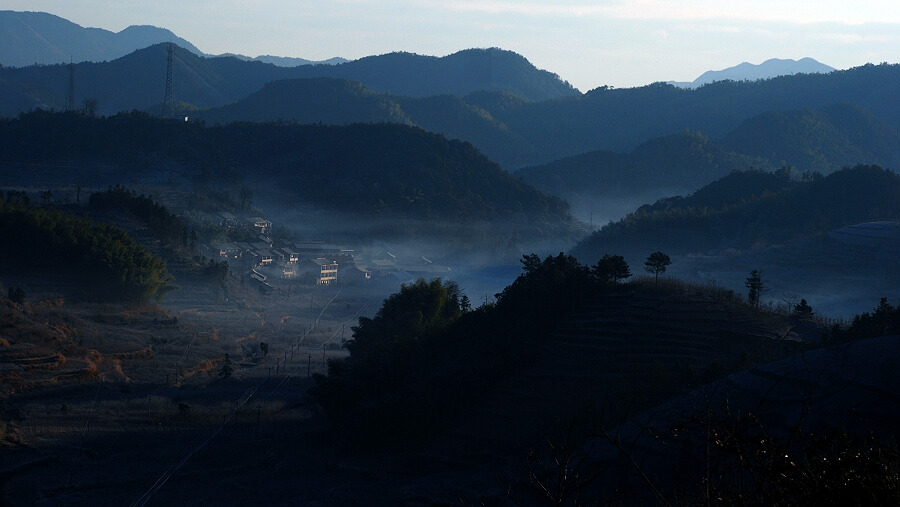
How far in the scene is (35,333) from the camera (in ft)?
83.2

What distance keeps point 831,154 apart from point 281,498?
9433cm

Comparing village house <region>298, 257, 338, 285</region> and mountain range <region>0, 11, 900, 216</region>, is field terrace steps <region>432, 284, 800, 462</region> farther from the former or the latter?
mountain range <region>0, 11, 900, 216</region>

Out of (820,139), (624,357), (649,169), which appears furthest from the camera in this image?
(820,139)

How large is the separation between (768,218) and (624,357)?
34.6m

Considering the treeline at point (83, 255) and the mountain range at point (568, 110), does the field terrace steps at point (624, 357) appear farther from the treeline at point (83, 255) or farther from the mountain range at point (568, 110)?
the mountain range at point (568, 110)

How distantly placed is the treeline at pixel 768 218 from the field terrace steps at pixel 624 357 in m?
27.1

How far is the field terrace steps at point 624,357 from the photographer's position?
14.5 m

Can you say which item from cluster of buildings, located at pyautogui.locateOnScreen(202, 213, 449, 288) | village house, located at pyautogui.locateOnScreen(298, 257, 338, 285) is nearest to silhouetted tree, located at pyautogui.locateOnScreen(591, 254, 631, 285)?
cluster of buildings, located at pyautogui.locateOnScreen(202, 213, 449, 288)

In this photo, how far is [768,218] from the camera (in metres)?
47.9

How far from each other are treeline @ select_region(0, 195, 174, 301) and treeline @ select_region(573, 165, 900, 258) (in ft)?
79.6

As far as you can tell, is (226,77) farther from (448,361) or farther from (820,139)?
(448,361)

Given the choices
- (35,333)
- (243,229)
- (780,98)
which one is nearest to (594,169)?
(780,98)

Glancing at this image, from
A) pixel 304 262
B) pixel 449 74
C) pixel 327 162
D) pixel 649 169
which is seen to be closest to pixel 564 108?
pixel 449 74

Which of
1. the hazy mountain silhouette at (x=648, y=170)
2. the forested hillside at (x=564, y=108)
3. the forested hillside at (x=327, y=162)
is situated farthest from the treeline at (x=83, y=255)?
the forested hillside at (x=564, y=108)
